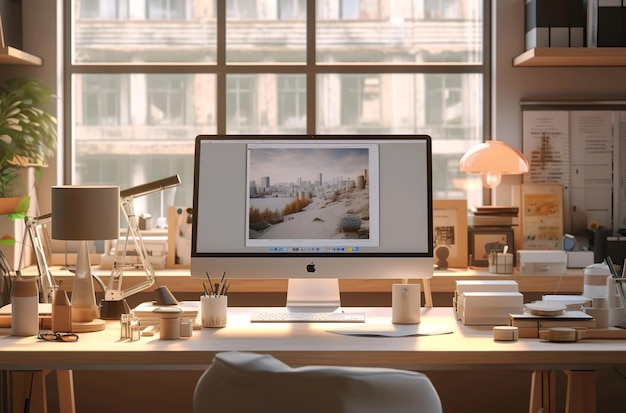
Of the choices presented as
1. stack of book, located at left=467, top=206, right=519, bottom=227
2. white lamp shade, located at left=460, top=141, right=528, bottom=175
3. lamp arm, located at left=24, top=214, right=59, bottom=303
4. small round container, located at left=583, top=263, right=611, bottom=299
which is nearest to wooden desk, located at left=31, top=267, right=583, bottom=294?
stack of book, located at left=467, top=206, right=519, bottom=227

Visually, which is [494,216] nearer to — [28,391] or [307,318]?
[307,318]

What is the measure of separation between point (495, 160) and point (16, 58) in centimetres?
203

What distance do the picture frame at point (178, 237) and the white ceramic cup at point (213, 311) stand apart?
1.27m

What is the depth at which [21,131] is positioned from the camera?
12.8 ft

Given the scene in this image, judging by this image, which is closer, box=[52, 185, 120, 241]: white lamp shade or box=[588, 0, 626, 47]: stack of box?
box=[52, 185, 120, 241]: white lamp shade

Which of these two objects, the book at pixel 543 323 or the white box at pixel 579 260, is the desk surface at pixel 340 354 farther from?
the white box at pixel 579 260

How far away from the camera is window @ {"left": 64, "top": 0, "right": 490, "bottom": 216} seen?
435cm

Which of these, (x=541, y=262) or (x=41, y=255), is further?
(x=541, y=262)

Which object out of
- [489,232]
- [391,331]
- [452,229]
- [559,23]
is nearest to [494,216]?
[489,232]

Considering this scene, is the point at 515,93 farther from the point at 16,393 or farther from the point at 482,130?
the point at 16,393

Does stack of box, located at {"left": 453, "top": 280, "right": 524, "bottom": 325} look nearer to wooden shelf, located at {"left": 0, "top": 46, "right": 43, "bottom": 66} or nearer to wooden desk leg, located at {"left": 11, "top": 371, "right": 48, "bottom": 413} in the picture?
wooden desk leg, located at {"left": 11, "top": 371, "right": 48, "bottom": 413}

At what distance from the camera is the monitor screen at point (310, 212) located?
279 cm

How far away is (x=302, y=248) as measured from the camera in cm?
279

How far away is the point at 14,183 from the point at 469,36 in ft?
7.02
